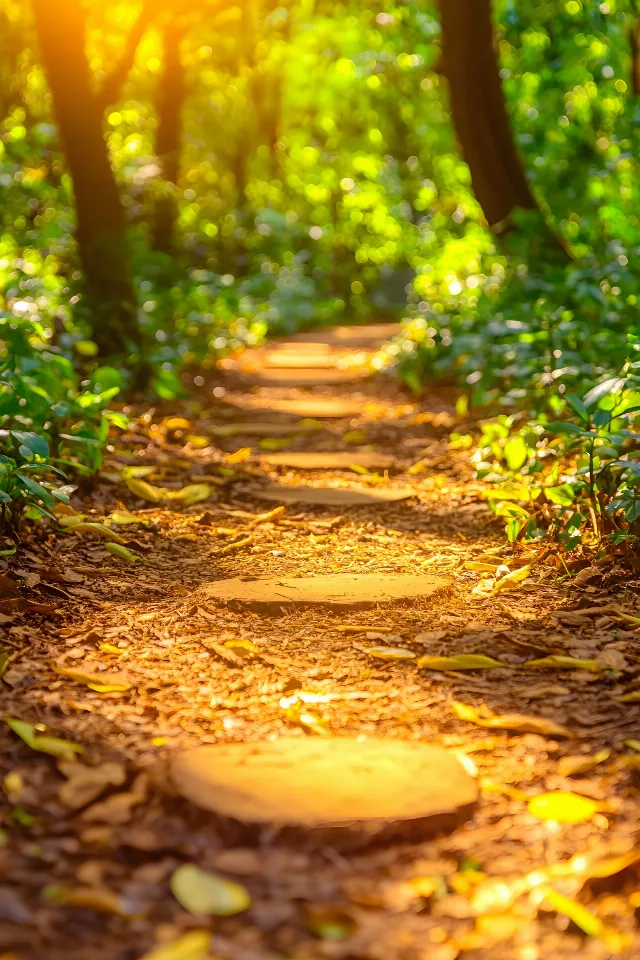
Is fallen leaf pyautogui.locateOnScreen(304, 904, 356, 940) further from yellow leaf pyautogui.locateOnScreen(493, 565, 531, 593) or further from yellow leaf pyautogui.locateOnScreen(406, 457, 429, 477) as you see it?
yellow leaf pyautogui.locateOnScreen(406, 457, 429, 477)

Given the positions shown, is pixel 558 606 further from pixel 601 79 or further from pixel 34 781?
pixel 601 79

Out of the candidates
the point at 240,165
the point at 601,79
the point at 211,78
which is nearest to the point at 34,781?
the point at 601,79

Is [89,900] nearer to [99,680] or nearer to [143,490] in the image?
[99,680]

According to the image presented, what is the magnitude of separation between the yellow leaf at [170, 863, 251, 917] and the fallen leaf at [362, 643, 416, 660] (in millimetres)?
1112

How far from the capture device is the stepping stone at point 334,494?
184 inches

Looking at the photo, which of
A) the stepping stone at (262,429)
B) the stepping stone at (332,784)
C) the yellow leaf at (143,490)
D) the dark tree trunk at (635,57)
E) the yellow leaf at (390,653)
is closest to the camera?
the stepping stone at (332,784)

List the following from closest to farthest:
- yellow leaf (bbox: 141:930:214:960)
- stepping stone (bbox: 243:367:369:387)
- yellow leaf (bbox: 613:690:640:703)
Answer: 1. yellow leaf (bbox: 141:930:214:960)
2. yellow leaf (bbox: 613:690:640:703)
3. stepping stone (bbox: 243:367:369:387)

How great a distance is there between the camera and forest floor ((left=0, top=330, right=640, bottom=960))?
5.32 ft

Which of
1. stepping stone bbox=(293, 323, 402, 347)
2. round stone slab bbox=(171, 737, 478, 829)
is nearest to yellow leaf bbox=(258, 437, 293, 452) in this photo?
round stone slab bbox=(171, 737, 478, 829)

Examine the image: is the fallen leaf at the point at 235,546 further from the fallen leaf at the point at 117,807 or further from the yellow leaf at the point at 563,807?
the yellow leaf at the point at 563,807

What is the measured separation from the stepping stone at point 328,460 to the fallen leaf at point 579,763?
332 centimetres

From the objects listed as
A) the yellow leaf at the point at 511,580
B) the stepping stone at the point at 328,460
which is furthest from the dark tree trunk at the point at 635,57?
the yellow leaf at the point at 511,580

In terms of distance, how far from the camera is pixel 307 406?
7.83 meters

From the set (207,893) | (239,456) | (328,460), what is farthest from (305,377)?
(207,893)
